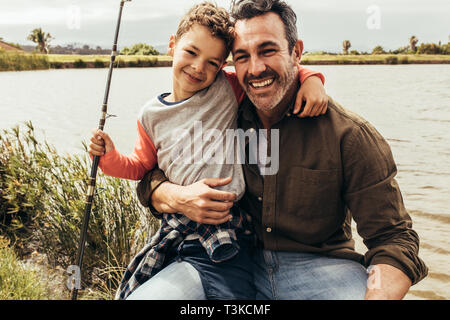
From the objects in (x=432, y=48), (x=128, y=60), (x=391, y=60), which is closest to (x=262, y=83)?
(x=128, y=60)

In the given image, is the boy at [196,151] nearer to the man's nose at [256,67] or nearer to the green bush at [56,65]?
the man's nose at [256,67]

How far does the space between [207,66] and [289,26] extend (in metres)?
0.48

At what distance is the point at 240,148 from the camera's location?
2.11 meters

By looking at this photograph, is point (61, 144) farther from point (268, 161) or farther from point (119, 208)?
point (268, 161)

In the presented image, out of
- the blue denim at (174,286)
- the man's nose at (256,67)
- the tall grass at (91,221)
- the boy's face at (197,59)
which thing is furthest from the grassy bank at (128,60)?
the blue denim at (174,286)

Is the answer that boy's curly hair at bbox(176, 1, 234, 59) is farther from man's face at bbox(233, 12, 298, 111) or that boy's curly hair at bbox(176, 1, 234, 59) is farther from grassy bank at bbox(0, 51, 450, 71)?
grassy bank at bbox(0, 51, 450, 71)

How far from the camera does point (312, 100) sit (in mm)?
1896

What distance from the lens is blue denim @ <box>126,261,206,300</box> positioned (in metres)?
1.81

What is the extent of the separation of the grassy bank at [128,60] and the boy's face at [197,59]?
0.42 meters

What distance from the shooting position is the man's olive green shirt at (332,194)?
1.82 meters

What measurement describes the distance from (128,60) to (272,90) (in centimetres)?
3910

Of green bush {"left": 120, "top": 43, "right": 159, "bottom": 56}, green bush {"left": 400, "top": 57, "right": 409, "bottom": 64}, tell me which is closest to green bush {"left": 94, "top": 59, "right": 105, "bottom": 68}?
green bush {"left": 120, "top": 43, "right": 159, "bottom": 56}

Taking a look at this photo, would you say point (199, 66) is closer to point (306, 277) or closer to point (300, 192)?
point (300, 192)

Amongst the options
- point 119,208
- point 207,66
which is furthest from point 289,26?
point 119,208
